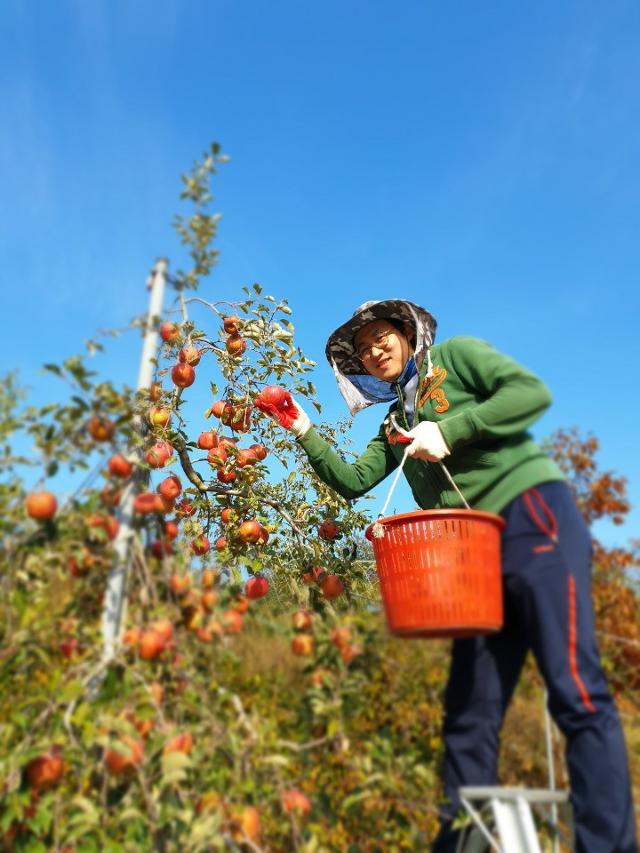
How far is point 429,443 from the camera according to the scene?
7.84 ft

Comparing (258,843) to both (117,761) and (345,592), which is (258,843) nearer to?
(117,761)

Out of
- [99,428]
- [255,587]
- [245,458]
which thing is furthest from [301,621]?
[245,458]

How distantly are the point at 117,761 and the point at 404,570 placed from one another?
102 centimetres

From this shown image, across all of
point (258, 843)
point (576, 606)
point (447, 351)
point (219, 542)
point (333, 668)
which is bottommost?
point (258, 843)

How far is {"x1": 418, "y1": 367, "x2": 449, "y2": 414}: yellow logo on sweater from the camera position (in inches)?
104

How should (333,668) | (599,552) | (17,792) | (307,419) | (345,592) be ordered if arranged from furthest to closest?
(345,592) < (307,419) < (599,552) < (333,668) < (17,792)

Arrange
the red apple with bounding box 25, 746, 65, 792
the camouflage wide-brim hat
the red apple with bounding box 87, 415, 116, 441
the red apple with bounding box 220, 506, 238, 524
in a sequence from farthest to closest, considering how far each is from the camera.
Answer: the red apple with bounding box 220, 506, 238, 524, the camouflage wide-brim hat, the red apple with bounding box 87, 415, 116, 441, the red apple with bounding box 25, 746, 65, 792

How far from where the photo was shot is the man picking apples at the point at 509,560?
182cm

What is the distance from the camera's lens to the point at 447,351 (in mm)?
2707

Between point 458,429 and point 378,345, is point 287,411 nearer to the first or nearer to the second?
point 378,345

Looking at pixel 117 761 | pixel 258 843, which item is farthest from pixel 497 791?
pixel 117 761

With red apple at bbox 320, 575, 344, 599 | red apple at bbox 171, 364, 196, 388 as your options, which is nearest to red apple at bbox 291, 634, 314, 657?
red apple at bbox 320, 575, 344, 599

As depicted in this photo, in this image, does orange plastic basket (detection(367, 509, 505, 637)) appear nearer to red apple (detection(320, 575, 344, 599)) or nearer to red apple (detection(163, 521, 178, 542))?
red apple (detection(163, 521, 178, 542))

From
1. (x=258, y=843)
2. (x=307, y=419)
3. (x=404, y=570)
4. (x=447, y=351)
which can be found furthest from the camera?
(x=307, y=419)
